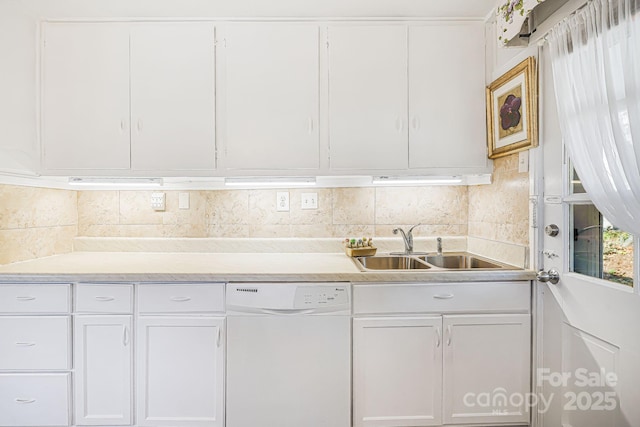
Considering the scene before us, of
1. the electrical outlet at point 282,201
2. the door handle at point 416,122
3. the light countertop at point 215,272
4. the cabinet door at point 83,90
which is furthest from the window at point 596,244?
the cabinet door at point 83,90

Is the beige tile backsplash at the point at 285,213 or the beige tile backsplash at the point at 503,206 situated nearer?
the beige tile backsplash at the point at 503,206

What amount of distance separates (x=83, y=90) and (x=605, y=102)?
2511 millimetres

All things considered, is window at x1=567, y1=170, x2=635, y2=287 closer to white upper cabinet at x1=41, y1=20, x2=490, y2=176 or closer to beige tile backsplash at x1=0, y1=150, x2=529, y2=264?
white upper cabinet at x1=41, y1=20, x2=490, y2=176

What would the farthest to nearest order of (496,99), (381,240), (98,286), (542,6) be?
(381,240)
(496,99)
(98,286)
(542,6)

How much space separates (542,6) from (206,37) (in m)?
1.73

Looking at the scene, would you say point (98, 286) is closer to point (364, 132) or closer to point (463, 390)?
point (364, 132)

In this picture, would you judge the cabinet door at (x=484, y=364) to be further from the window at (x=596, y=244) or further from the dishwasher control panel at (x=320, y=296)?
the dishwasher control panel at (x=320, y=296)

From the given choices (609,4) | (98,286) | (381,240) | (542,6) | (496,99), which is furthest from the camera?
(381,240)

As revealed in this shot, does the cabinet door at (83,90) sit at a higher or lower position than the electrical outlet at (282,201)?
higher

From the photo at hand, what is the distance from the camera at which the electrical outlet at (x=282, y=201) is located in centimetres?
231

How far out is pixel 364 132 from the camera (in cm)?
195

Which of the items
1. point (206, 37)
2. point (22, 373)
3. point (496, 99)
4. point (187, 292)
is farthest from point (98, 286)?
point (496, 99)

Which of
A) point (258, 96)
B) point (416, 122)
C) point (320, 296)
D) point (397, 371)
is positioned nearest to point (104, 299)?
point (320, 296)

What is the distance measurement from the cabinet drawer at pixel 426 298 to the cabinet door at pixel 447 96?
0.71 m
